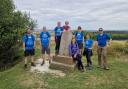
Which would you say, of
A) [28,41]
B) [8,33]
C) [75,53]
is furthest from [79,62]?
[8,33]

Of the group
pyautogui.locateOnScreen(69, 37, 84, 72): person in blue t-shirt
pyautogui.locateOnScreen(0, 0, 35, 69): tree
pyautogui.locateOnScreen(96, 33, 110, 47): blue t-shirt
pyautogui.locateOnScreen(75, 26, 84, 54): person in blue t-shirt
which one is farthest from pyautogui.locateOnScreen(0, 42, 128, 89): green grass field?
pyautogui.locateOnScreen(0, 0, 35, 69): tree

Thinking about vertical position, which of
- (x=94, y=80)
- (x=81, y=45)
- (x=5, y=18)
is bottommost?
(x=94, y=80)

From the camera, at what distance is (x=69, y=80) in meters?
15.4

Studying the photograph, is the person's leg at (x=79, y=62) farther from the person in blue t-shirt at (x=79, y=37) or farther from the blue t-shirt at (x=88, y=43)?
the person in blue t-shirt at (x=79, y=37)

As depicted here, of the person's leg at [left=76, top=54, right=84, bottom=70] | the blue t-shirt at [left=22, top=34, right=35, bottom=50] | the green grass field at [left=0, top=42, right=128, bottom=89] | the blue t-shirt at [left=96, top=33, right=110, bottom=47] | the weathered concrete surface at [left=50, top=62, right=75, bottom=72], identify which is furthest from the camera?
the blue t-shirt at [left=22, top=34, right=35, bottom=50]

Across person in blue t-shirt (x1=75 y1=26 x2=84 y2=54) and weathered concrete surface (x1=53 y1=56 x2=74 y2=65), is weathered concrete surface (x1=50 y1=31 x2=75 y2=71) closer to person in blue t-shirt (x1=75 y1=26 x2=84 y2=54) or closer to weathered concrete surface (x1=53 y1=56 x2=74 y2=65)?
weathered concrete surface (x1=53 y1=56 x2=74 y2=65)

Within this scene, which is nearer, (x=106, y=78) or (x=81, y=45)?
(x=106, y=78)

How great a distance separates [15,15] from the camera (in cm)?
2595

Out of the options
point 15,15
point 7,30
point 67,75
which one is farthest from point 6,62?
point 67,75

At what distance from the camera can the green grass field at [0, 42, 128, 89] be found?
14891 mm

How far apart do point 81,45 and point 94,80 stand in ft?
9.02

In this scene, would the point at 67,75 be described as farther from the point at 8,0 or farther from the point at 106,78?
the point at 8,0

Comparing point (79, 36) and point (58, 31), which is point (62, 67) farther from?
point (58, 31)

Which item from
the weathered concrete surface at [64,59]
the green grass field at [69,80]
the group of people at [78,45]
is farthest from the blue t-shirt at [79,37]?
the green grass field at [69,80]
